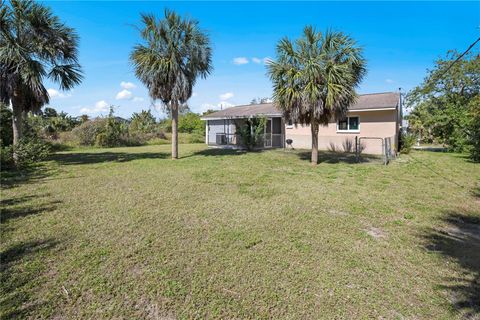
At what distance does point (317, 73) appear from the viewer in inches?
393

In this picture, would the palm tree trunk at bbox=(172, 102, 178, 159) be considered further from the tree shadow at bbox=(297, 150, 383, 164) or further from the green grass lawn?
the tree shadow at bbox=(297, 150, 383, 164)

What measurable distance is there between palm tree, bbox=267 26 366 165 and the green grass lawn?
4.41 meters

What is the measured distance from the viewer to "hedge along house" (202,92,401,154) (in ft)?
48.1

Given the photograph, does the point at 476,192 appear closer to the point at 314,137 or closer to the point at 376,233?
the point at 376,233

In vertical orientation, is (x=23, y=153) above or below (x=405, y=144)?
below

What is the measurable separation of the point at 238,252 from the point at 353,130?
14.7 metres

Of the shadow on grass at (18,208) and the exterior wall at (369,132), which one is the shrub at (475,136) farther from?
the shadow on grass at (18,208)

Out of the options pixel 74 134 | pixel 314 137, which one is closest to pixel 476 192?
pixel 314 137

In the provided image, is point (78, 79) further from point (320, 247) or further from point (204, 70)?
point (320, 247)

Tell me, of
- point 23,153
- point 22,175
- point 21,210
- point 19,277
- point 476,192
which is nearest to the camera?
point 19,277

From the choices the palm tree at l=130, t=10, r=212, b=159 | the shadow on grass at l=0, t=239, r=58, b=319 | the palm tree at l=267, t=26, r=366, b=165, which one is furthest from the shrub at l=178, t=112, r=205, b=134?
Result: the shadow on grass at l=0, t=239, r=58, b=319

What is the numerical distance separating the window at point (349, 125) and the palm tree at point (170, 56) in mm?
9558

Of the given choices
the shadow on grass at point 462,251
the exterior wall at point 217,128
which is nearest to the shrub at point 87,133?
the exterior wall at point 217,128

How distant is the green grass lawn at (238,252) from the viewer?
2541 mm
